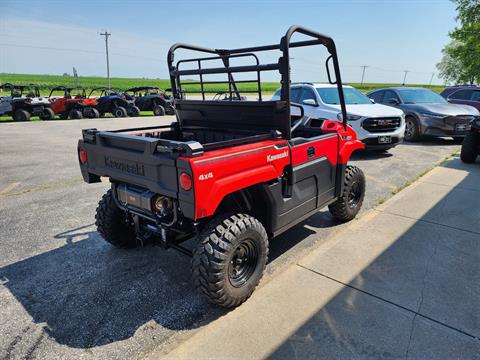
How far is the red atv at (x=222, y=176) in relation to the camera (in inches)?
90.0

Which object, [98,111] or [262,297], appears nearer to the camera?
[262,297]

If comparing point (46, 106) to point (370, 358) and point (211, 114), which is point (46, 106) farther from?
point (370, 358)

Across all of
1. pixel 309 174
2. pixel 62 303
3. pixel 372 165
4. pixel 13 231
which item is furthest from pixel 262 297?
pixel 372 165

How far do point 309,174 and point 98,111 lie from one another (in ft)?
56.5

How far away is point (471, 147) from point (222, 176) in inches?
277

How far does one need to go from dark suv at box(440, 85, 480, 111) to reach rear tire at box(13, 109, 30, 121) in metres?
17.5

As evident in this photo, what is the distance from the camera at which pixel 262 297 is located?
108 inches

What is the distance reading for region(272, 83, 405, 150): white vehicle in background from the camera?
298 inches

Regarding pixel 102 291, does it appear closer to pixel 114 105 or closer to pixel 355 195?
pixel 355 195

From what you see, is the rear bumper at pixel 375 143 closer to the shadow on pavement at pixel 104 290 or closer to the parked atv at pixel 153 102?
the shadow on pavement at pixel 104 290

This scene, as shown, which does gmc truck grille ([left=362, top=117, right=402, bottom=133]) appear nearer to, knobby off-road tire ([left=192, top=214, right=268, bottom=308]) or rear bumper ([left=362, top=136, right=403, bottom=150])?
rear bumper ([left=362, top=136, right=403, bottom=150])

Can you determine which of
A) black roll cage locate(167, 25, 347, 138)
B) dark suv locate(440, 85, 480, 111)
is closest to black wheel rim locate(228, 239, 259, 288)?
black roll cage locate(167, 25, 347, 138)

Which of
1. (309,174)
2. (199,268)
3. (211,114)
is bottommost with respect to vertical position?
(199,268)

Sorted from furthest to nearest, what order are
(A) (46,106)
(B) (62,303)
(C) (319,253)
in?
(A) (46,106) < (C) (319,253) < (B) (62,303)
